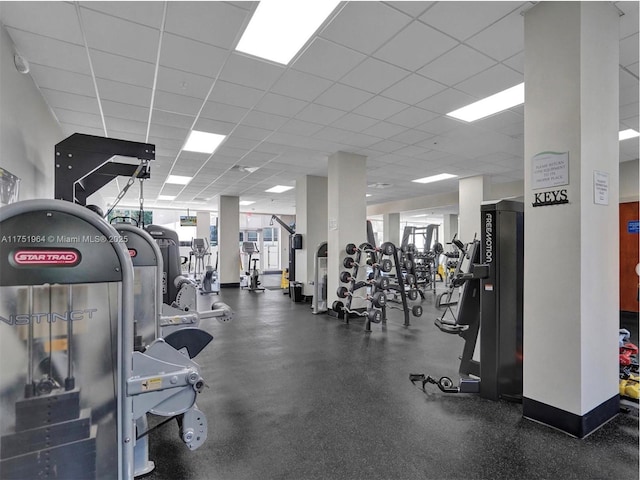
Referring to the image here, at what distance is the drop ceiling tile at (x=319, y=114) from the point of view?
4.17m

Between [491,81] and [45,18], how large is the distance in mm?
3948

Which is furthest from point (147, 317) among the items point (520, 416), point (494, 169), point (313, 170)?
point (494, 169)

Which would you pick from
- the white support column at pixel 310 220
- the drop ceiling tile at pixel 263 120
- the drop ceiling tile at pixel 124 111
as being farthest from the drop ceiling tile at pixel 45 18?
the white support column at pixel 310 220

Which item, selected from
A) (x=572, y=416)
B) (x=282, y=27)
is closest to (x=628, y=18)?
(x=282, y=27)

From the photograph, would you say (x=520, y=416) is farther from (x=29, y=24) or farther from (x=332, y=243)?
(x=29, y=24)

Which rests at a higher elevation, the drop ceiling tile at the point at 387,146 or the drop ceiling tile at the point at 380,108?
the drop ceiling tile at the point at 380,108

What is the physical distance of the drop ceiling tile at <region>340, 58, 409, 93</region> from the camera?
10.4ft

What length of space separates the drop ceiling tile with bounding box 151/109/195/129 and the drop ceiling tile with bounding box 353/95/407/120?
7.38 ft

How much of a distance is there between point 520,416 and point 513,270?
3.75 feet

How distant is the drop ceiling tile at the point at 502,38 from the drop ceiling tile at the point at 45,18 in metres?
3.12

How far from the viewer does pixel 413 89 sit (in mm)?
3643

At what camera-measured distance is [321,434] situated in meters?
2.31

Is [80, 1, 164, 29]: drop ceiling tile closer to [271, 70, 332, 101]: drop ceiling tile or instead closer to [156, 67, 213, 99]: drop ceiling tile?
[156, 67, 213, 99]: drop ceiling tile

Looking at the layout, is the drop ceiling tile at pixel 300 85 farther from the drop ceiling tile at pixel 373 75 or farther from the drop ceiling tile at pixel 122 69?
the drop ceiling tile at pixel 122 69
